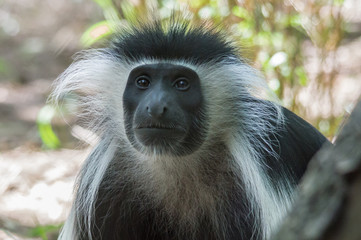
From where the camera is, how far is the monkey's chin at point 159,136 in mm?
2971

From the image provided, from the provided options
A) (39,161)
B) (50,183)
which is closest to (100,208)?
(50,183)

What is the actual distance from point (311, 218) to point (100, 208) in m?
2.29

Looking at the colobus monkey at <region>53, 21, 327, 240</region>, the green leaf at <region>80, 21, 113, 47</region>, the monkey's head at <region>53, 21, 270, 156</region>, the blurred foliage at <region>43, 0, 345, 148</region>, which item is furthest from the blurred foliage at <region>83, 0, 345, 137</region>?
the colobus monkey at <region>53, 21, 327, 240</region>

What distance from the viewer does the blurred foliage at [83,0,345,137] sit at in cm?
478

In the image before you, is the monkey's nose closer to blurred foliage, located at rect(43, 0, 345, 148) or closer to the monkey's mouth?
the monkey's mouth

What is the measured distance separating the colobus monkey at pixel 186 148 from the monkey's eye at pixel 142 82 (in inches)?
0.5

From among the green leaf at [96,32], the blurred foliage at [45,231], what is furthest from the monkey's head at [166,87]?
the green leaf at [96,32]

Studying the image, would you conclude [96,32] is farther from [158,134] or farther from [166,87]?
[158,134]

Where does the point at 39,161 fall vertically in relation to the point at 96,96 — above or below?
below

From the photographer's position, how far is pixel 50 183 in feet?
17.9

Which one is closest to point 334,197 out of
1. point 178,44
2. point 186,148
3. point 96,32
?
point 186,148

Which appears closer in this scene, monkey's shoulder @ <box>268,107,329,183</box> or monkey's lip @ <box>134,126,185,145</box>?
monkey's lip @ <box>134,126,185,145</box>

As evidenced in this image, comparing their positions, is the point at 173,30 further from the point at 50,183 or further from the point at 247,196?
the point at 50,183

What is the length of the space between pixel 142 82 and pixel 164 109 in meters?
0.41
